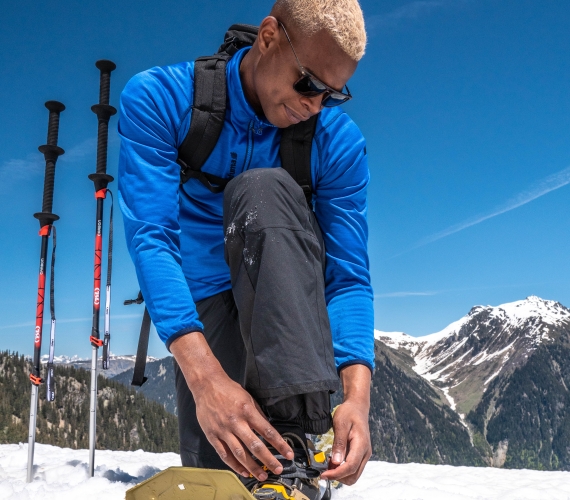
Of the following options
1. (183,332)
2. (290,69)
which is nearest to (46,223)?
(290,69)

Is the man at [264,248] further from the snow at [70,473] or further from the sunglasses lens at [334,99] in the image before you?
the snow at [70,473]

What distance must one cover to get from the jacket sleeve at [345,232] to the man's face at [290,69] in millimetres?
281

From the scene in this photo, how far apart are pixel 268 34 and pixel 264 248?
2.93 ft

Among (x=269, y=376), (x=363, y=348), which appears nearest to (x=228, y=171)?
(x=363, y=348)

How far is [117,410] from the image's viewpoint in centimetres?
4853

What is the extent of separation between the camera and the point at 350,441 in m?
1.52

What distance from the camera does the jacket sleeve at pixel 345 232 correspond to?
1960 mm

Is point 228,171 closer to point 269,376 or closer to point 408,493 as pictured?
point 269,376

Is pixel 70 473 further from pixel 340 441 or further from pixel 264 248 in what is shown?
pixel 264 248

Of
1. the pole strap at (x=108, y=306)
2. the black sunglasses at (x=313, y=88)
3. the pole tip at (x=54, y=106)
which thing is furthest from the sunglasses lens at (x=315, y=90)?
the pole tip at (x=54, y=106)

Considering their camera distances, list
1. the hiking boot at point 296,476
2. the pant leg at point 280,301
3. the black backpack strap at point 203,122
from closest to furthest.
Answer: the hiking boot at point 296,476, the pant leg at point 280,301, the black backpack strap at point 203,122

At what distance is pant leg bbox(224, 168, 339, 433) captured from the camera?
139 centimetres

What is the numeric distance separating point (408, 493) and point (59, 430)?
149 feet

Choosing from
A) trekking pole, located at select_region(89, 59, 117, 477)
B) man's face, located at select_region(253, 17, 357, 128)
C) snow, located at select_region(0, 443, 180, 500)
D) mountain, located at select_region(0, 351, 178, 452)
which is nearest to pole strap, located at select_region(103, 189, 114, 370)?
trekking pole, located at select_region(89, 59, 117, 477)
